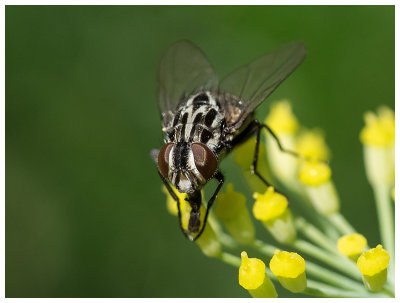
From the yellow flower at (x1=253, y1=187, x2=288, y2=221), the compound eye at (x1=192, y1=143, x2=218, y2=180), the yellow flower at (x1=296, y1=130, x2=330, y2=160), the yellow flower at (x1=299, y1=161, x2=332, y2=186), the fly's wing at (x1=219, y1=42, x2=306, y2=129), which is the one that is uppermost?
the fly's wing at (x1=219, y1=42, x2=306, y2=129)

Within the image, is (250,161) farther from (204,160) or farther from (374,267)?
(374,267)

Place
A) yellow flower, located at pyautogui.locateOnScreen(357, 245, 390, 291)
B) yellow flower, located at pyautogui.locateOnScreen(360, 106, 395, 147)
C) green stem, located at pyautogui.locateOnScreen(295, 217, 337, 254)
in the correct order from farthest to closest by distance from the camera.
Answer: yellow flower, located at pyautogui.locateOnScreen(360, 106, 395, 147)
green stem, located at pyautogui.locateOnScreen(295, 217, 337, 254)
yellow flower, located at pyautogui.locateOnScreen(357, 245, 390, 291)

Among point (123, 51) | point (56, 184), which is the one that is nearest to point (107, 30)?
point (123, 51)

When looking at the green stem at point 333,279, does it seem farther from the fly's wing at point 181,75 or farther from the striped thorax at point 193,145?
the fly's wing at point 181,75

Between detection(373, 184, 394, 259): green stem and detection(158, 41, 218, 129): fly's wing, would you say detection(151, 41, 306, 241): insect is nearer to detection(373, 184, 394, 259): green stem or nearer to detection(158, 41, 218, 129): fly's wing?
detection(158, 41, 218, 129): fly's wing

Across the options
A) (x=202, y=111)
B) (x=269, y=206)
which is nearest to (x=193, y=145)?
(x=202, y=111)

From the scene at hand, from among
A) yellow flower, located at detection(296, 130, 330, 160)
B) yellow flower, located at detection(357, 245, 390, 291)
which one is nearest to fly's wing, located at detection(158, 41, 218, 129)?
yellow flower, located at detection(296, 130, 330, 160)

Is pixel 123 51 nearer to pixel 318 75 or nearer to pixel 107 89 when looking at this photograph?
pixel 107 89

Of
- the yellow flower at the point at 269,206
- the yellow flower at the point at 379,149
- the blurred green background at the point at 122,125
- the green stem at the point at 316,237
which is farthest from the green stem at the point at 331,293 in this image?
the blurred green background at the point at 122,125
